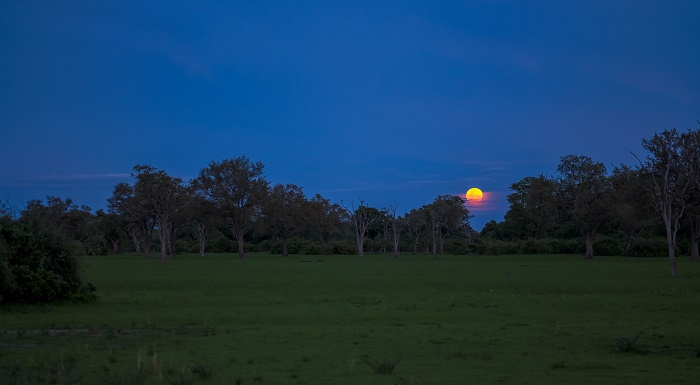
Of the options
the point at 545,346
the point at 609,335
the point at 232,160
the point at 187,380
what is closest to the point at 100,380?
the point at 187,380

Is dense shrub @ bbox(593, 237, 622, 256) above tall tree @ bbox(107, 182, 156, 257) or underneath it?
underneath

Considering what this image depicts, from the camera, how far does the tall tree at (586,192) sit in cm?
8031

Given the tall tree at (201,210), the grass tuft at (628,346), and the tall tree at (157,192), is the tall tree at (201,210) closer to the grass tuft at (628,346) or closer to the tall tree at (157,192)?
the tall tree at (157,192)

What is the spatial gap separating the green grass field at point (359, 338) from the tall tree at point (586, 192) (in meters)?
50.0

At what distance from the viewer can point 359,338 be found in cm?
1756

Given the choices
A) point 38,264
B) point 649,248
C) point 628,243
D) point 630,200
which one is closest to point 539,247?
point 628,243

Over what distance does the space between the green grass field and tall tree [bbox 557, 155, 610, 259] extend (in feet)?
164

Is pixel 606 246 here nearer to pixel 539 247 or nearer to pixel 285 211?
pixel 539 247

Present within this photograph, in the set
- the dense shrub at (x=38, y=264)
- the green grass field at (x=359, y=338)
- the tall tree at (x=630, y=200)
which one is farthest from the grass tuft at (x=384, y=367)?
the tall tree at (x=630, y=200)

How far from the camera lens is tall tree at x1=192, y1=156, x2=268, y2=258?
9544 centimetres

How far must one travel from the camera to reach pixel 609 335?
17.7 meters

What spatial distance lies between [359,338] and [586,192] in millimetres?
70476

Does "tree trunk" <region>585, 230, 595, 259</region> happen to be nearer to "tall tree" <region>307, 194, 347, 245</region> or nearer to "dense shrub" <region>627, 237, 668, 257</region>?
"dense shrub" <region>627, 237, 668, 257</region>

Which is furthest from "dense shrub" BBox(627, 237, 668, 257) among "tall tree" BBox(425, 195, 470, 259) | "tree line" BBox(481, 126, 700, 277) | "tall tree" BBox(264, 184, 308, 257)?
"tall tree" BBox(264, 184, 308, 257)
